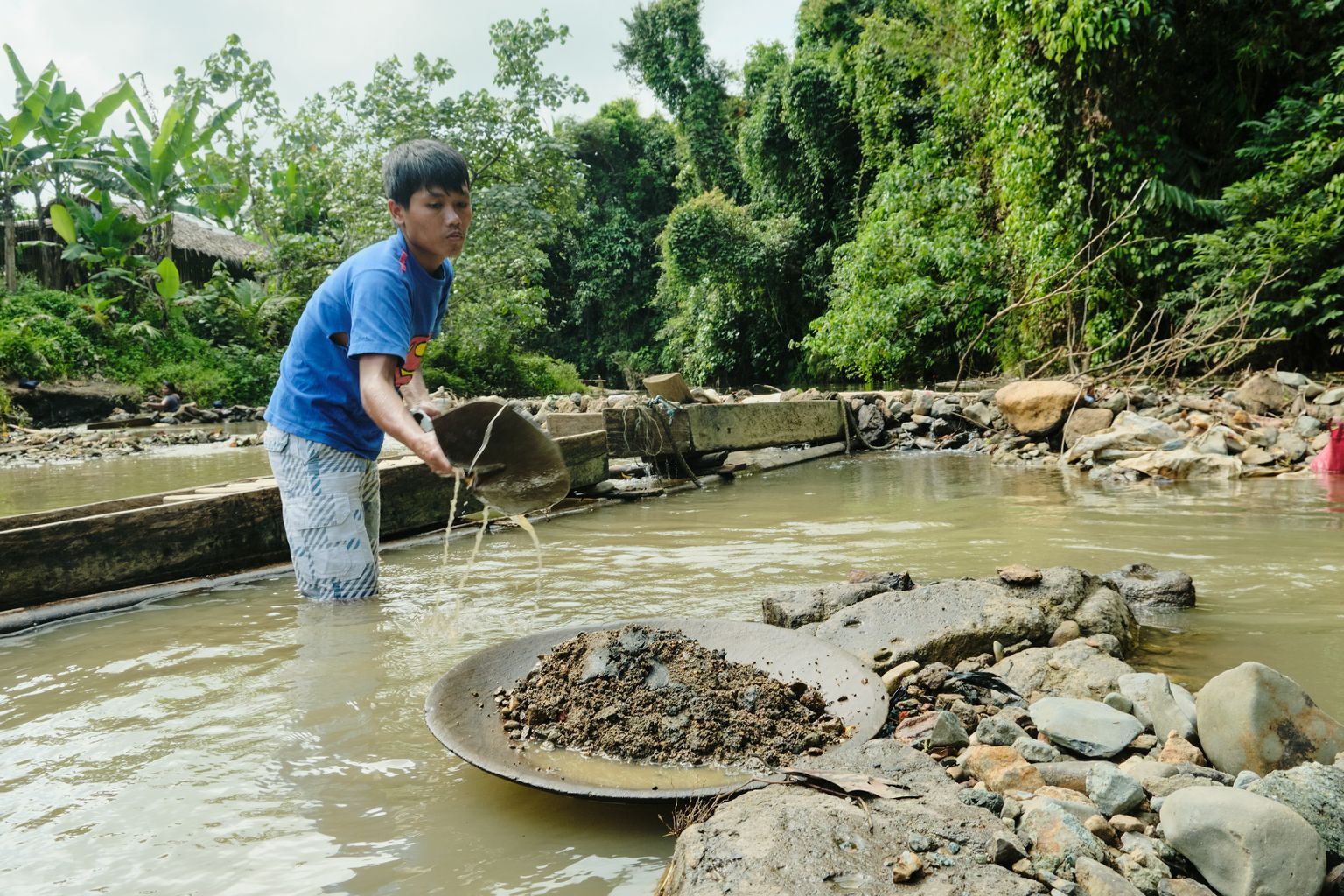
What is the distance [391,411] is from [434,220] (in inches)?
27.9

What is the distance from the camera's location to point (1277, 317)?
31.6 ft

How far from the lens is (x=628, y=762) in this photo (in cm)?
211

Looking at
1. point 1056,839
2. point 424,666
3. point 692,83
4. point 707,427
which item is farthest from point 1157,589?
point 692,83

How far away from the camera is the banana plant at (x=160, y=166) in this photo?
741 inches

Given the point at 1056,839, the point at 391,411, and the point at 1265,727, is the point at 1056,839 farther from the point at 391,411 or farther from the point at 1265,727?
the point at 391,411

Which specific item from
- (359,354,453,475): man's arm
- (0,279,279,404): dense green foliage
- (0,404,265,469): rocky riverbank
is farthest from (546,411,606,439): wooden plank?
(0,279,279,404): dense green foliage

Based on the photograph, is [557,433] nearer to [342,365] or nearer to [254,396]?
[342,365]

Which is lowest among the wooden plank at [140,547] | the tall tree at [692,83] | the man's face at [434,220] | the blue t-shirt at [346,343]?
the wooden plank at [140,547]

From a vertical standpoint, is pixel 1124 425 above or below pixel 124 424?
below

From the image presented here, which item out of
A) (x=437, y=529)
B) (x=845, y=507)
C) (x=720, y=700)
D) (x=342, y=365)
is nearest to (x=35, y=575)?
(x=342, y=365)

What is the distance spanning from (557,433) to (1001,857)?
6577 millimetres

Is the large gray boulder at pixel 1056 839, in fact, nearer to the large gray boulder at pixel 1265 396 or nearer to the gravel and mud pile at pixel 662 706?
the gravel and mud pile at pixel 662 706

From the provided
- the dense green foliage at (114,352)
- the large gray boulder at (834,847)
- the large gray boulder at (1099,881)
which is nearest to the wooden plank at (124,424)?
the dense green foliage at (114,352)

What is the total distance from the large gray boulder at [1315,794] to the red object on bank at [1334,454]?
6101mm
